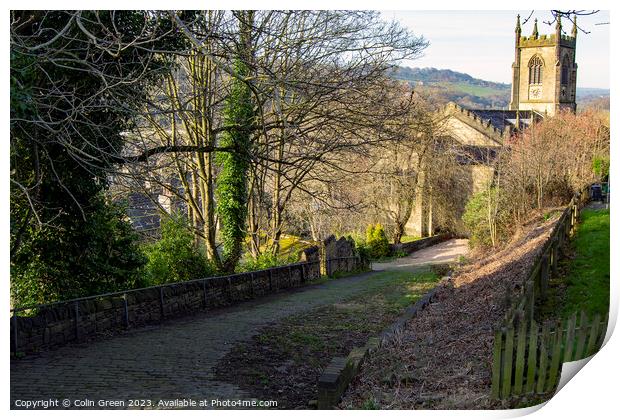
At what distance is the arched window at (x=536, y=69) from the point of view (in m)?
20.2

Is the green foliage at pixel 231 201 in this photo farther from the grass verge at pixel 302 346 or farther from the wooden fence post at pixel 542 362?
the wooden fence post at pixel 542 362

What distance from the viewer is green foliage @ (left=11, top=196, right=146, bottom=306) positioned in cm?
945

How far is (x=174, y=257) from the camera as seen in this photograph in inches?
530

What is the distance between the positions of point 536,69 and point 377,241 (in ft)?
42.8

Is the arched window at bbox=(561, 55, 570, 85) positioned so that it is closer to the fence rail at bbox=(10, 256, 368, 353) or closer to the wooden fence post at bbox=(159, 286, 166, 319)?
the fence rail at bbox=(10, 256, 368, 353)

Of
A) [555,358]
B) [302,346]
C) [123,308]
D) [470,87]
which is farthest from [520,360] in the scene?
[470,87]

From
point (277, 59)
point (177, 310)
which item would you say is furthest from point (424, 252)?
point (177, 310)

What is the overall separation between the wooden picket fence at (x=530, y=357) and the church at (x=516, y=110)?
3898mm

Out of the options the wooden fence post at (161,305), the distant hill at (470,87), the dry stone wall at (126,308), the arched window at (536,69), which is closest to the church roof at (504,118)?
the arched window at (536,69)

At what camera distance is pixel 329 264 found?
21375mm

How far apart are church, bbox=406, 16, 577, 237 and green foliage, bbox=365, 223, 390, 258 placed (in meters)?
4.43

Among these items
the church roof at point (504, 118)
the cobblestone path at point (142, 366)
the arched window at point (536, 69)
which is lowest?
the cobblestone path at point (142, 366)

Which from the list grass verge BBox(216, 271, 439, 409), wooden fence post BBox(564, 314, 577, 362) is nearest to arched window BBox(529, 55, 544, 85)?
grass verge BBox(216, 271, 439, 409)

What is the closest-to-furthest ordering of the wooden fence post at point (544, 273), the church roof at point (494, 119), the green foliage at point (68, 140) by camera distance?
the green foliage at point (68, 140)
the wooden fence post at point (544, 273)
the church roof at point (494, 119)
